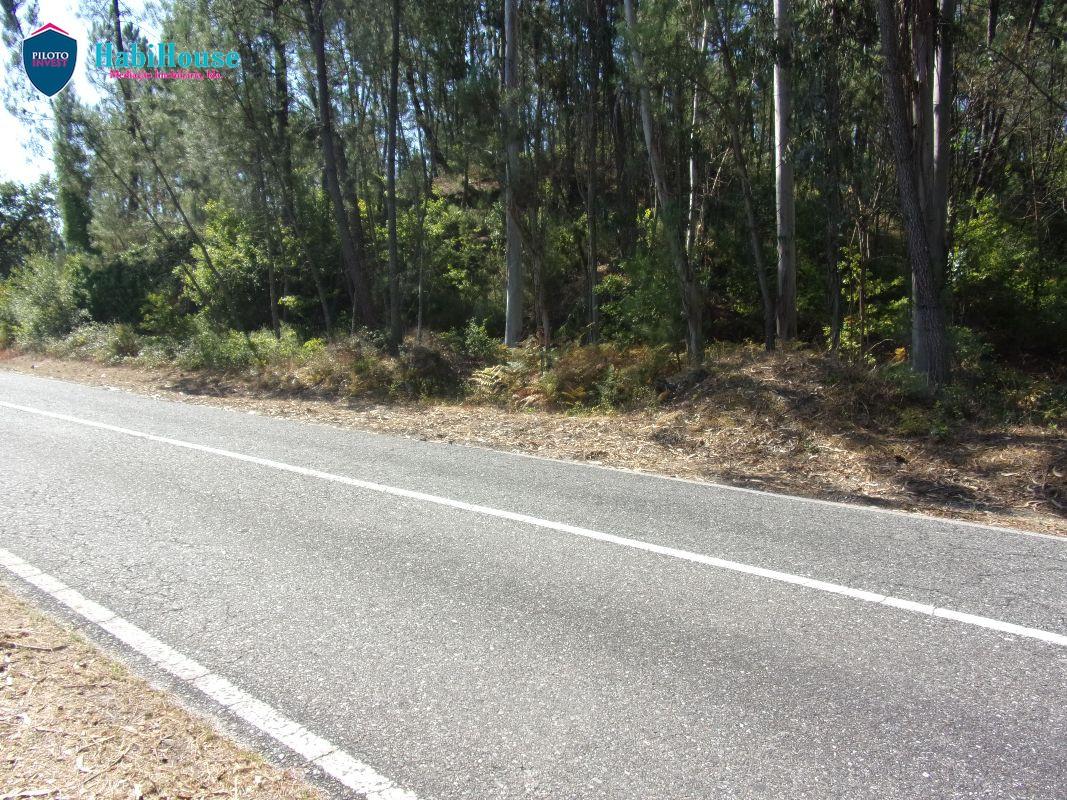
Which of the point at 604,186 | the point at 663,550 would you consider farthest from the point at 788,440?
the point at 604,186

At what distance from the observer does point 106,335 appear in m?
24.1

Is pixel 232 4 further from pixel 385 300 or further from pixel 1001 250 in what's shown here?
pixel 1001 250

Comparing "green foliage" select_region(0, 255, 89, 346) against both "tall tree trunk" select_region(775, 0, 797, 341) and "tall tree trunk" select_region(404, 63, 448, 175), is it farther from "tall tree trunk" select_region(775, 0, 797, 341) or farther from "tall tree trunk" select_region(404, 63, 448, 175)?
"tall tree trunk" select_region(775, 0, 797, 341)

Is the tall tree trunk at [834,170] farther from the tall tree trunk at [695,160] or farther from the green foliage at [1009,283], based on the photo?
the green foliage at [1009,283]

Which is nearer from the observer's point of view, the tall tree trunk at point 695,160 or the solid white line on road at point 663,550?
the solid white line on road at point 663,550

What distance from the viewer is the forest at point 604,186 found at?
1295cm

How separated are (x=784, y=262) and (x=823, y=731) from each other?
40.4 ft

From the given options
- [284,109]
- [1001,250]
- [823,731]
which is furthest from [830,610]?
[284,109]

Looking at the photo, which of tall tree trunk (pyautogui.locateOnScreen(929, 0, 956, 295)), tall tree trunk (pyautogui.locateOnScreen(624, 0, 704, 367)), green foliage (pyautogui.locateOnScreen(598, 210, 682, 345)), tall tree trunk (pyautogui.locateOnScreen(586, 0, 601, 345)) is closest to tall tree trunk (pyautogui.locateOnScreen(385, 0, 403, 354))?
tall tree trunk (pyautogui.locateOnScreen(586, 0, 601, 345))

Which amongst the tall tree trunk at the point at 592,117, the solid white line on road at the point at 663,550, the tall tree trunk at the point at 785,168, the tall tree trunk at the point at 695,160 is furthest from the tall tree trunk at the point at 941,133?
the tall tree trunk at the point at 592,117

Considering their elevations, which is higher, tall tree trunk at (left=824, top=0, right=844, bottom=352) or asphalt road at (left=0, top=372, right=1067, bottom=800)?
tall tree trunk at (left=824, top=0, right=844, bottom=352)

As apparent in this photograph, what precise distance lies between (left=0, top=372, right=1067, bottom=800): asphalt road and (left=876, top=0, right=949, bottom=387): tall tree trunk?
4.66 meters

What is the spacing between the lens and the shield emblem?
23312 millimetres

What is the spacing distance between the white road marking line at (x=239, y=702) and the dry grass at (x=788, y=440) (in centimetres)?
580
